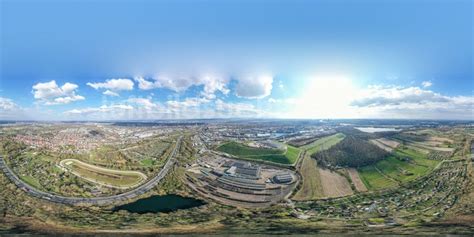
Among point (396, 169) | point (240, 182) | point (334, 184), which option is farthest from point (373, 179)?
point (240, 182)

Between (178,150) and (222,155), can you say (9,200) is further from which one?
(222,155)

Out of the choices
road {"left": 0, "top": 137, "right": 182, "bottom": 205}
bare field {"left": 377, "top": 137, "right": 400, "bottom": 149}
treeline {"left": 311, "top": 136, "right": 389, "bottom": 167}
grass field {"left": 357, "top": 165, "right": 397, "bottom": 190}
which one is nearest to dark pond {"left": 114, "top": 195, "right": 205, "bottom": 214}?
road {"left": 0, "top": 137, "right": 182, "bottom": 205}

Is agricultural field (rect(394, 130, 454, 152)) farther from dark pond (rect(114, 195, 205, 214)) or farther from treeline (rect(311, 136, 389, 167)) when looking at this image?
dark pond (rect(114, 195, 205, 214))

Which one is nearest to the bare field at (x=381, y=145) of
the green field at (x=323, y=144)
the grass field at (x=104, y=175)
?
the green field at (x=323, y=144)

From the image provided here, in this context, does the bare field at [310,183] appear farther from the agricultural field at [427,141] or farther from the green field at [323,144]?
the agricultural field at [427,141]

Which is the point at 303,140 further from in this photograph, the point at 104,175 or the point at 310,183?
the point at 104,175

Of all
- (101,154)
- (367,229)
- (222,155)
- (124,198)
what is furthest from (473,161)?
(101,154)
